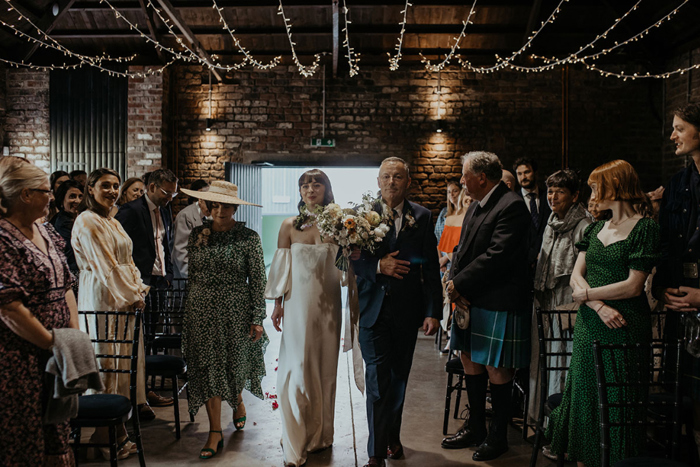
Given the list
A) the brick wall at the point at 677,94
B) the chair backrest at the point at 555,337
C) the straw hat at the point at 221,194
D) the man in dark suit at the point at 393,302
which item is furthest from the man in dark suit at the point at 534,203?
the brick wall at the point at 677,94

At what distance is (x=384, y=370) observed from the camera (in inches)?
129

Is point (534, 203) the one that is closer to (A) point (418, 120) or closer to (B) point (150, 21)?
(A) point (418, 120)

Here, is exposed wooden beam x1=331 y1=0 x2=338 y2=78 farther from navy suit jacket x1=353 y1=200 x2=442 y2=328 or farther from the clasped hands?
the clasped hands

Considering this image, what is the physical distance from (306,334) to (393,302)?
0.57 m

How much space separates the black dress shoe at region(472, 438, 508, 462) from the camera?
11.3ft

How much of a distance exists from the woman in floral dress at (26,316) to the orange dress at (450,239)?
3.81 metres

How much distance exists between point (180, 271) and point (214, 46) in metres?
4.46

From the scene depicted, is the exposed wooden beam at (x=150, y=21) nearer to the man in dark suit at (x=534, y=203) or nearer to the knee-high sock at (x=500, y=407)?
the man in dark suit at (x=534, y=203)

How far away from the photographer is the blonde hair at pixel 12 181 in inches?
91.7

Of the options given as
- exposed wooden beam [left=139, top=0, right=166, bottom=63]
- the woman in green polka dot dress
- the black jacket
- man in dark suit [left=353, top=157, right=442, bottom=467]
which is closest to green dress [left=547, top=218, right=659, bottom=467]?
the woman in green polka dot dress

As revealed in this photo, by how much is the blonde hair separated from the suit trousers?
6.25 feet

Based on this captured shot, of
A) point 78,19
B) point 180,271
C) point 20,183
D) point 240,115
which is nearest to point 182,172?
point 240,115

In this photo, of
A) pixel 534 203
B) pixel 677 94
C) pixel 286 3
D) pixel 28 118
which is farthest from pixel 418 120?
pixel 28 118

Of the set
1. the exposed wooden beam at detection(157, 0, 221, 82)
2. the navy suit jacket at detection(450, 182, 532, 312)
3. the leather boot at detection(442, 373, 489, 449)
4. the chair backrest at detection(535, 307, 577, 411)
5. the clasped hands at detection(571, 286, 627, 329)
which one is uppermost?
the exposed wooden beam at detection(157, 0, 221, 82)
